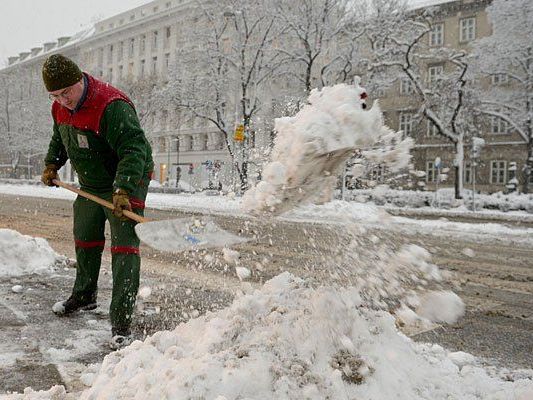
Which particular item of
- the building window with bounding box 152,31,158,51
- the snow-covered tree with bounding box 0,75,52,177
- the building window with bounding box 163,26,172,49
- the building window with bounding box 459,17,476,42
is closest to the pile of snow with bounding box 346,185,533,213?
the building window with bounding box 459,17,476,42

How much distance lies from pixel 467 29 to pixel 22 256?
37.5 metres

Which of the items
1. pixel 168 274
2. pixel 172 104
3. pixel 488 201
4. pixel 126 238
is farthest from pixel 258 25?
pixel 126 238

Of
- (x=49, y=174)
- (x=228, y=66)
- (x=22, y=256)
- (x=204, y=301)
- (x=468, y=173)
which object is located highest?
(x=228, y=66)

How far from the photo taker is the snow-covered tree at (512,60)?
85.7 feet

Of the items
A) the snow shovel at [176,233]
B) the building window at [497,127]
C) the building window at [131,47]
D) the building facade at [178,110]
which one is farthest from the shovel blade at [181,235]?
the building window at [131,47]

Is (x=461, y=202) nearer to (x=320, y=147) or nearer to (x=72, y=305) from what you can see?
(x=72, y=305)

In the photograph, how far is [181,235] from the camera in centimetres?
387

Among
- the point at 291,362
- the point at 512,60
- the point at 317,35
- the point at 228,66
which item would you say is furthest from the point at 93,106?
the point at 512,60

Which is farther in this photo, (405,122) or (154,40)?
(154,40)

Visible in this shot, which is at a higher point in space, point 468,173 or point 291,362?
point 468,173

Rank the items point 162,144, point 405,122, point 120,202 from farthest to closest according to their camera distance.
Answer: point 162,144 → point 405,122 → point 120,202

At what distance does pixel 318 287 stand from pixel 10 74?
56.4 m

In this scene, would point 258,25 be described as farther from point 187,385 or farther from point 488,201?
point 187,385

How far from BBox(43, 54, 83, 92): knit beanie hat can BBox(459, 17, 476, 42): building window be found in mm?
37993
